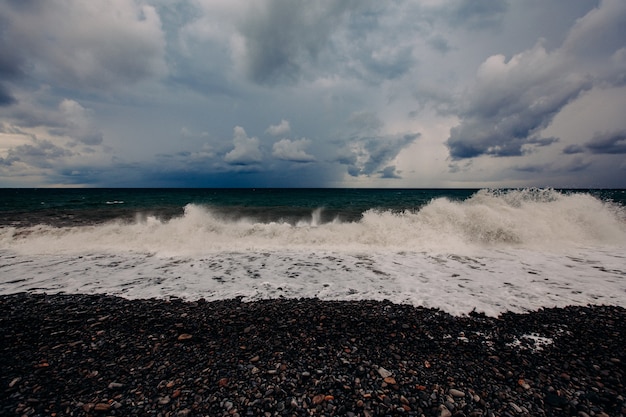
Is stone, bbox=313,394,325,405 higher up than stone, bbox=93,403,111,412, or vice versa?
stone, bbox=93,403,111,412

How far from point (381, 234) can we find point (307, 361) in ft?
38.8

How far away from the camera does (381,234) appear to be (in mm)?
15766

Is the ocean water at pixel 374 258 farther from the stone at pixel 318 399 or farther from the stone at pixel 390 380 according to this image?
the stone at pixel 318 399

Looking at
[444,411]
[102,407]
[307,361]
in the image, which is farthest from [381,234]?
[102,407]

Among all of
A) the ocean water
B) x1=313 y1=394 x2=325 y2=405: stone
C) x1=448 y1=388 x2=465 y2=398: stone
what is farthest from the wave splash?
x1=313 y1=394 x2=325 y2=405: stone

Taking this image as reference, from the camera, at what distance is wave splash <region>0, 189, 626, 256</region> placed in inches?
574

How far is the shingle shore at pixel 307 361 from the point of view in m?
3.91

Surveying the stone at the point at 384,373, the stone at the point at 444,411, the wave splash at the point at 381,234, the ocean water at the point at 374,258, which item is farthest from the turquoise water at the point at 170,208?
the stone at the point at 444,411

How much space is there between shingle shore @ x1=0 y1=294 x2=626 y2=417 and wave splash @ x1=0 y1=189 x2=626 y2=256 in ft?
24.9

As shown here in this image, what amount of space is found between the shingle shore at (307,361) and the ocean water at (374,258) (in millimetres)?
1270

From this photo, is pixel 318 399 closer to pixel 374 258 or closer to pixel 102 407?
pixel 102 407

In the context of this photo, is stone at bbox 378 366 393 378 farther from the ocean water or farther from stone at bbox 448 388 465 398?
the ocean water

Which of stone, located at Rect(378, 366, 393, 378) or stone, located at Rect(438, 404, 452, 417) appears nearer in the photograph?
stone, located at Rect(438, 404, 452, 417)

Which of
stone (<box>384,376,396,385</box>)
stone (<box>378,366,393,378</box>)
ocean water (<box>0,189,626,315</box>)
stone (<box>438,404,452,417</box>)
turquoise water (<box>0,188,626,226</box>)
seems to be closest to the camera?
stone (<box>438,404,452,417</box>)
